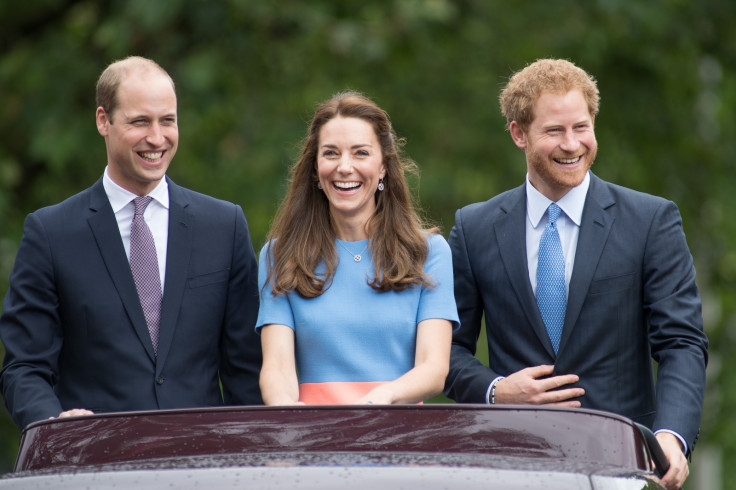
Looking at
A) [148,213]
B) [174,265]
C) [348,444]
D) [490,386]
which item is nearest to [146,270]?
[174,265]

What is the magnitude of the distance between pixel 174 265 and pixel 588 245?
1363 mm

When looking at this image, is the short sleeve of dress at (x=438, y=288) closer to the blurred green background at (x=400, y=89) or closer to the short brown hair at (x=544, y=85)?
the short brown hair at (x=544, y=85)

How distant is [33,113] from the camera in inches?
394

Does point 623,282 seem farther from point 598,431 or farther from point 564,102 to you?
point 598,431

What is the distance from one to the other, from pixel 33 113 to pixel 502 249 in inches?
240

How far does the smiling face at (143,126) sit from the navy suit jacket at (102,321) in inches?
7.1

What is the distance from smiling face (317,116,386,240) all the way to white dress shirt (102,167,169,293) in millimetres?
564

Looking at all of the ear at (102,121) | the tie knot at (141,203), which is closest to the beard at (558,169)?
the tie knot at (141,203)

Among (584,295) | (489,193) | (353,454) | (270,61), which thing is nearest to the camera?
(353,454)

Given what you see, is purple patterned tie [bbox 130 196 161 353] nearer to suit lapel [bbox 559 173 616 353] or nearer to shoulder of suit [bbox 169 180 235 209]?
shoulder of suit [bbox 169 180 235 209]

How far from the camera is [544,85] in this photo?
4.59 metres

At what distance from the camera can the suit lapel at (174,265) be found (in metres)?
4.55

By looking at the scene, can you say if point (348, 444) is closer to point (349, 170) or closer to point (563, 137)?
point (349, 170)

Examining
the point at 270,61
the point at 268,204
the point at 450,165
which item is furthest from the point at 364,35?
the point at 450,165
